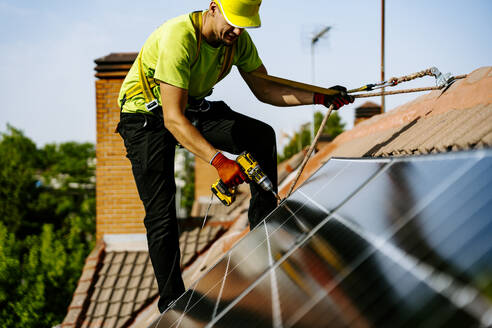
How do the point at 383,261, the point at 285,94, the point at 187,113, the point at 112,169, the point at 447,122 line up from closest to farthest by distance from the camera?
the point at 383,261 → the point at 447,122 → the point at 187,113 → the point at 285,94 → the point at 112,169

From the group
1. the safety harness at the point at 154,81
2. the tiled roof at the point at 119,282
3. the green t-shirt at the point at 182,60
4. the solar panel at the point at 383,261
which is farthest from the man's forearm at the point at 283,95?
the tiled roof at the point at 119,282

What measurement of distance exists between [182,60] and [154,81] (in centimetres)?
43

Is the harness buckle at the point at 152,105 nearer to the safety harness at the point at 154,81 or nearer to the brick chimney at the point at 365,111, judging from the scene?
the safety harness at the point at 154,81

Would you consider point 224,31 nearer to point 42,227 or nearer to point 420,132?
point 420,132

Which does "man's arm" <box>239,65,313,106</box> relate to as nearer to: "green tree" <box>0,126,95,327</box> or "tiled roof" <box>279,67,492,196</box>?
"tiled roof" <box>279,67,492,196</box>

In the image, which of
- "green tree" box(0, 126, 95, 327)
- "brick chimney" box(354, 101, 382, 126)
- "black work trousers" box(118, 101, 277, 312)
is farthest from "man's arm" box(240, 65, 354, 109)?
"brick chimney" box(354, 101, 382, 126)

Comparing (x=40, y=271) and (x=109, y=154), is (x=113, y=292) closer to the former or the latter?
(x=109, y=154)

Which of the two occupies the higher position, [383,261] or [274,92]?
[274,92]

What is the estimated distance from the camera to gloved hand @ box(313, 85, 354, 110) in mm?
3461

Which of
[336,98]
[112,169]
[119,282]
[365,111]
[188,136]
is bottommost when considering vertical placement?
[119,282]

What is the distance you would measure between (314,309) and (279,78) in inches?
101

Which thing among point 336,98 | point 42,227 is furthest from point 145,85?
point 42,227

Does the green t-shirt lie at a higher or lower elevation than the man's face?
lower

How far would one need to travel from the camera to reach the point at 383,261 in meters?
1.24
